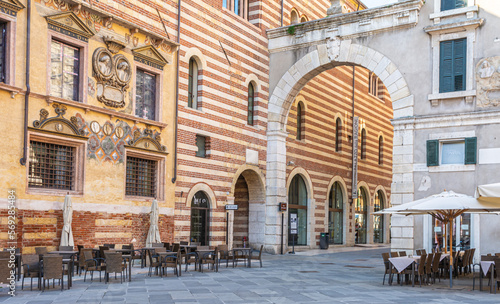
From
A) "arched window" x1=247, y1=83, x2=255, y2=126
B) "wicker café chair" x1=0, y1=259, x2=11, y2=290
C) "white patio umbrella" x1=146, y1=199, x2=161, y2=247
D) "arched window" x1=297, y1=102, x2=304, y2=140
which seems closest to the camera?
"wicker café chair" x1=0, y1=259, x2=11, y2=290

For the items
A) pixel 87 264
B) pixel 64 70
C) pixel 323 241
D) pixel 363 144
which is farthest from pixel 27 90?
pixel 363 144

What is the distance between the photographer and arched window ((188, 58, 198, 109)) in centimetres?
2084

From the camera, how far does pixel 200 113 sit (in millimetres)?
20734

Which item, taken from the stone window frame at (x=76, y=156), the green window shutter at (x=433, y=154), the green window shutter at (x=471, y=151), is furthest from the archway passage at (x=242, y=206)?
the stone window frame at (x=76, y=156)

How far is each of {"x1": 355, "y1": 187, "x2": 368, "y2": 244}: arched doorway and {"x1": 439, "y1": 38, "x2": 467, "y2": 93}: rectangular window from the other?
44.9 feet

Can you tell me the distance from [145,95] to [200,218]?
515cm

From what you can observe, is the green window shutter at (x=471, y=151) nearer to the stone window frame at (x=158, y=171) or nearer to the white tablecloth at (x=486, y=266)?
the white tablecloth at (x=486, y=266)

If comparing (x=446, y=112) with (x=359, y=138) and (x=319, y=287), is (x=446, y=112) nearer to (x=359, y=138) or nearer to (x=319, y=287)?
(x=319, y=287)

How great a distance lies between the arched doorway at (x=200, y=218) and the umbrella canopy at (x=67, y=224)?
6115 millimetres

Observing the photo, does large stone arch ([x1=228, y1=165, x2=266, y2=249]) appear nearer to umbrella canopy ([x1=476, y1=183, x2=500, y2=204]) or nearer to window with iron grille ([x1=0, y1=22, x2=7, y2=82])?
window with iron grille ([x1=0, y1=22, x2=7, y2=82])

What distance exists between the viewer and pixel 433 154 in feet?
65.0

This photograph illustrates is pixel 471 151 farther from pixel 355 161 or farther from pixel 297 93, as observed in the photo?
pixel 355 161

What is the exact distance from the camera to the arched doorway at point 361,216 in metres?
32.8

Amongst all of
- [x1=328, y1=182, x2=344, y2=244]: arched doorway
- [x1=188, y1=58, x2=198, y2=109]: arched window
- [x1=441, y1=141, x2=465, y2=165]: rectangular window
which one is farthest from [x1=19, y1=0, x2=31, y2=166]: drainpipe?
[x1=328, y1=182, x2=344, y2=244]: arched doorway
